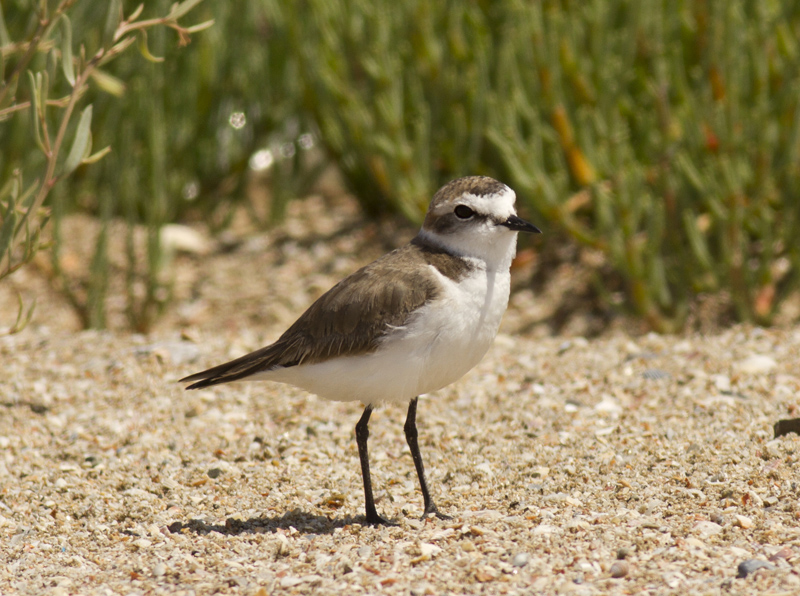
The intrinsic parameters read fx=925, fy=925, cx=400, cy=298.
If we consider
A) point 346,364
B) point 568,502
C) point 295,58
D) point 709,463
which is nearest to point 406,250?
point 346,364

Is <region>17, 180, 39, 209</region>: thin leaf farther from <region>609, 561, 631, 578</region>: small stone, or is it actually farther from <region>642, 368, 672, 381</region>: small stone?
<region>642, 368, 672, 381</region>: small stone

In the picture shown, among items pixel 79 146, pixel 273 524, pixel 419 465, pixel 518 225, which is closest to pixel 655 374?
pixel 419 465

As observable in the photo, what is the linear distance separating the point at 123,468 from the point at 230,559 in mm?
1219

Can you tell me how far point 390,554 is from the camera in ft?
11.2

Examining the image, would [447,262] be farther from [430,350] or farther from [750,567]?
[750,567]

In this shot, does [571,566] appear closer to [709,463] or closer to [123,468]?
[709,463]

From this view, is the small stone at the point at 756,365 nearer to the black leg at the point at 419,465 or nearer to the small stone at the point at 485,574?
the black leg at the point at 419,465

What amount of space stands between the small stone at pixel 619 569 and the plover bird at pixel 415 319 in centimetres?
93

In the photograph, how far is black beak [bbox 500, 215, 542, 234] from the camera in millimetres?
3619

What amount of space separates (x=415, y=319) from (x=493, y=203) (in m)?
Answer: 0.57

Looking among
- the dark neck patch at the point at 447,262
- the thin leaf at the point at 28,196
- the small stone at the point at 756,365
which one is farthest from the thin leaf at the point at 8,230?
the small stone at the point at 756,365

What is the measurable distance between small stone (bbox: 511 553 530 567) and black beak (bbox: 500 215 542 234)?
1.22 m

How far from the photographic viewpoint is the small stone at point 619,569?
3135mm

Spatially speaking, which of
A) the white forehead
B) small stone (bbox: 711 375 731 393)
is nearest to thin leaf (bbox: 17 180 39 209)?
the white forehead
